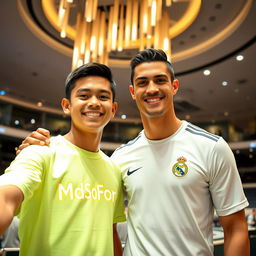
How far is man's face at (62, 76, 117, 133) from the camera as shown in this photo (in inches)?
59.4

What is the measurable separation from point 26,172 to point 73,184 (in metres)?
0.32

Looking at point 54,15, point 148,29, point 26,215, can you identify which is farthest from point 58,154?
point 54,15

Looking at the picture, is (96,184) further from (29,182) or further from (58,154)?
(29,182)

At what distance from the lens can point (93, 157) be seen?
62.7 inches

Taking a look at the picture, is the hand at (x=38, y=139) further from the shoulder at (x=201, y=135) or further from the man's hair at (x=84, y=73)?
the shoulder at (x=201, y=135)

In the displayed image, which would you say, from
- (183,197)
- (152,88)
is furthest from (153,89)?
(183,197)

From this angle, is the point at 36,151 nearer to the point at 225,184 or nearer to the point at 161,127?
the point at 161,127

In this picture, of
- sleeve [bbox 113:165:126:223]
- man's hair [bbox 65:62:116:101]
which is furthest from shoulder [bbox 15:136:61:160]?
sleeve [bbox 113:165:126:223]

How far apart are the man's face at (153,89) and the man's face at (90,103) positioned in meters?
0.25

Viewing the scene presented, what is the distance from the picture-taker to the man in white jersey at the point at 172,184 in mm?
1568

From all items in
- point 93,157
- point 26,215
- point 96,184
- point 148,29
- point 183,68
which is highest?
point 183,68

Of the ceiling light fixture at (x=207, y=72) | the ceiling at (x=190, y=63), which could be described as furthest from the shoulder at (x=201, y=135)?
the ceiling light fixture at (x=207, y=72)

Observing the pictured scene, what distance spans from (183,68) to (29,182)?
11.5 metres

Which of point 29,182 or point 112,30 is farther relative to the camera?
point 112,30
